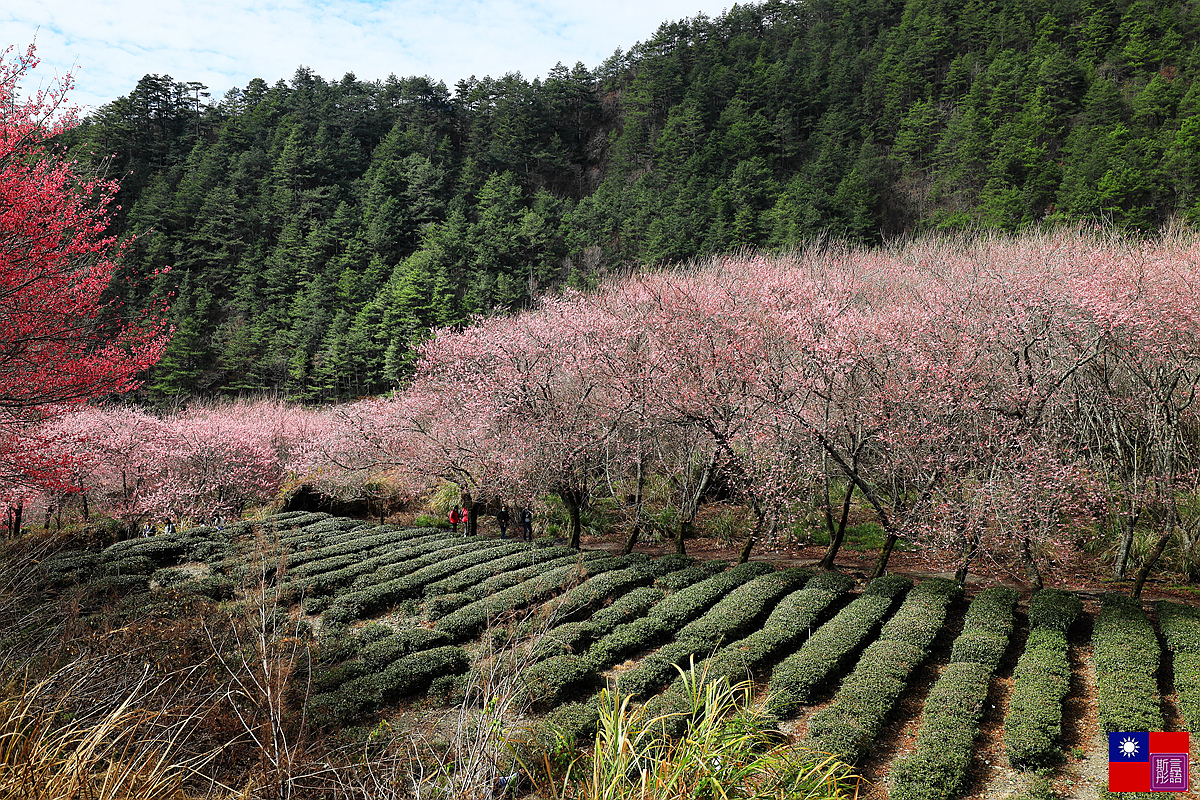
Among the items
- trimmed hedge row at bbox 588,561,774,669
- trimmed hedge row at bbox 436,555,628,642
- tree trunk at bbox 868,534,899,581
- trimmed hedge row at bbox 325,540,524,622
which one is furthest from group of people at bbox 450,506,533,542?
tree trunk at bbox 868,534,899,581

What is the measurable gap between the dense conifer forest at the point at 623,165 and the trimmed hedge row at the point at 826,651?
76.8 feet

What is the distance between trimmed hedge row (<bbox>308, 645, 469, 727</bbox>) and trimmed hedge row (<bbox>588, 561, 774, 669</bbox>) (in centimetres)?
197

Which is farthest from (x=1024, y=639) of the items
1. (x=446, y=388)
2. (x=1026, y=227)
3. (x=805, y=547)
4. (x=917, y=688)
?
(x=1026, y=227)

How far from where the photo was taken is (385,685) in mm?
7668

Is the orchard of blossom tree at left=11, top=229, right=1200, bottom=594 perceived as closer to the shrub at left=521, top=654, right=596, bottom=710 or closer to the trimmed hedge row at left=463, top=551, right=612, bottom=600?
the trimmed hedge row at left=463, top=551, right=612, bottom=600

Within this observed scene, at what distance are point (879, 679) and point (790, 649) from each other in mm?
1586

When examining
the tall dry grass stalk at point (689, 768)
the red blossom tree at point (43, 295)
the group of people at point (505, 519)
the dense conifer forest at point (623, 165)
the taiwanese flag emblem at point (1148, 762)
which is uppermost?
the dense conifer forest at point (623, 165)

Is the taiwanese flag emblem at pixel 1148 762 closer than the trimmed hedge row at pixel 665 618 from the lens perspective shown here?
Yes

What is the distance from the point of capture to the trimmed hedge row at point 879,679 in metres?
6.11

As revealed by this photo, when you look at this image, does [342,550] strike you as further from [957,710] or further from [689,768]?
[689,768]

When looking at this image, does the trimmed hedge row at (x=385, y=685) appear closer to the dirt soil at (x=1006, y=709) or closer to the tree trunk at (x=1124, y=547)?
the dirt soil at (x=1006, y=709)

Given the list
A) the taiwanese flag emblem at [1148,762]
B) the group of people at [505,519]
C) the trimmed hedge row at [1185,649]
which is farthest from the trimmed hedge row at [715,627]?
the group of people at [505,519]

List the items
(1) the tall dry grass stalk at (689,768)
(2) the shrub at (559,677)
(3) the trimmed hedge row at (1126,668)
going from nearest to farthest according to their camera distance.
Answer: (1) the tall dry grass stalk at (689,768) → (3) the trimmed hedge row at (1126,668) → (2) the shrub at (559,677)

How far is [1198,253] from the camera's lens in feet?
41.3
